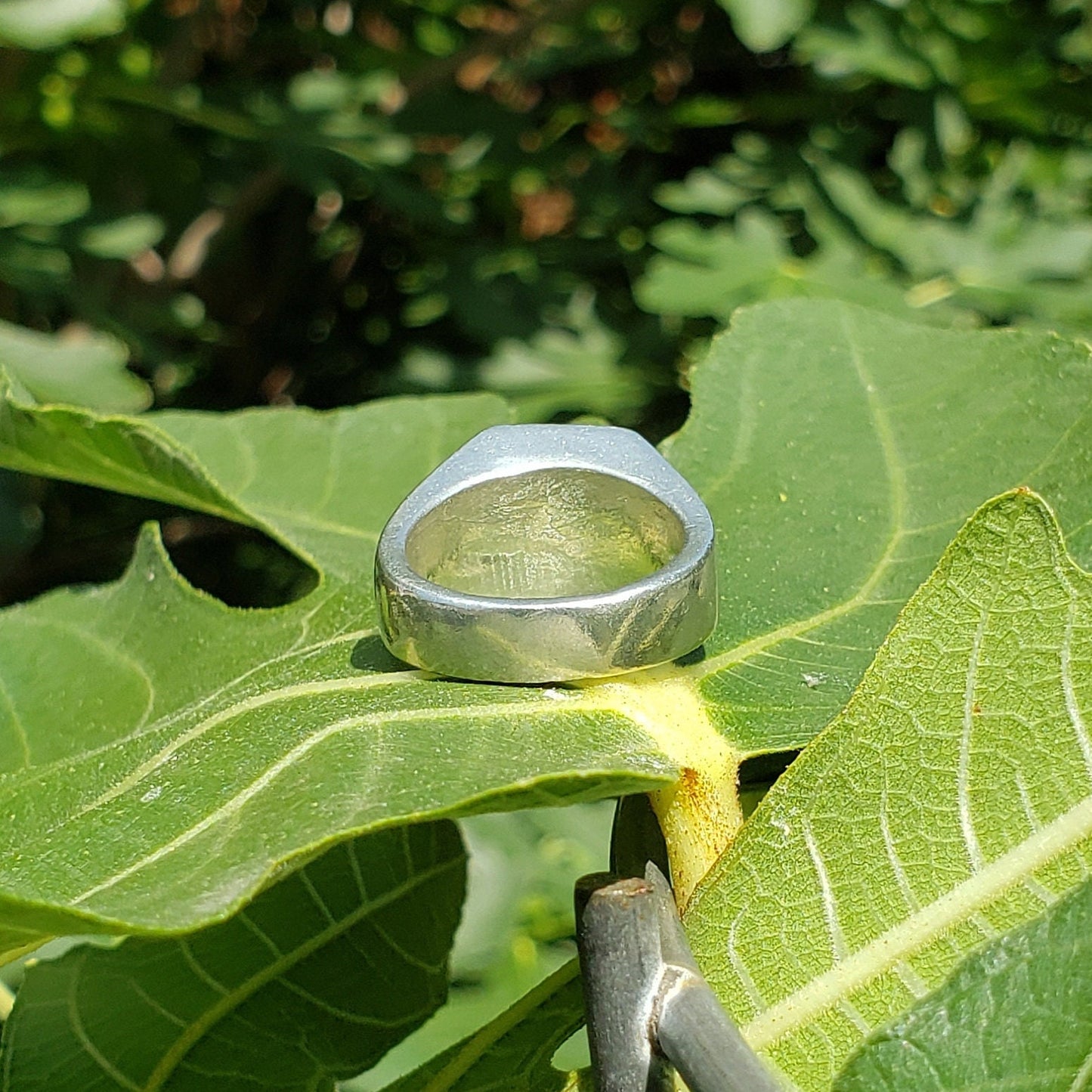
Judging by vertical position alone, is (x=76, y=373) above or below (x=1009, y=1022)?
below

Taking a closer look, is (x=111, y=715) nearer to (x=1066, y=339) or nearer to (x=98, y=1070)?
(x=98, y=1070)

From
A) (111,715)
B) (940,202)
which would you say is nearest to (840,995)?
(111,715)

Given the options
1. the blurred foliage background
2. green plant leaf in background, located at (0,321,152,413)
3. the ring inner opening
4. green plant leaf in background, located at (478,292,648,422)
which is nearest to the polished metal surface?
the ring inner opening

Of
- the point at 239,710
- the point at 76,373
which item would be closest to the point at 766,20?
the point at 76,373

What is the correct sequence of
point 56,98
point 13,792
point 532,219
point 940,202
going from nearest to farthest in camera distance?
point 13,792, point 56,98, point 940,202, point 532,219

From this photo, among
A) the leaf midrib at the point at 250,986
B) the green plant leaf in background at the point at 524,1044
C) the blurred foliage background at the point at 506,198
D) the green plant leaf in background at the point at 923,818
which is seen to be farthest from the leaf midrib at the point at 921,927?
the blurred foliage background at the point at 506,198

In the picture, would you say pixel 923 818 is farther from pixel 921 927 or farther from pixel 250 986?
pixel 250 986

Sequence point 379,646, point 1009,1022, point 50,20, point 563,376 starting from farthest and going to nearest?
1. point 563,376
2. point 50,20
3. point 379,646
4. point 1009,1022

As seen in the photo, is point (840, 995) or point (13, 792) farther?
point (13, 792)
